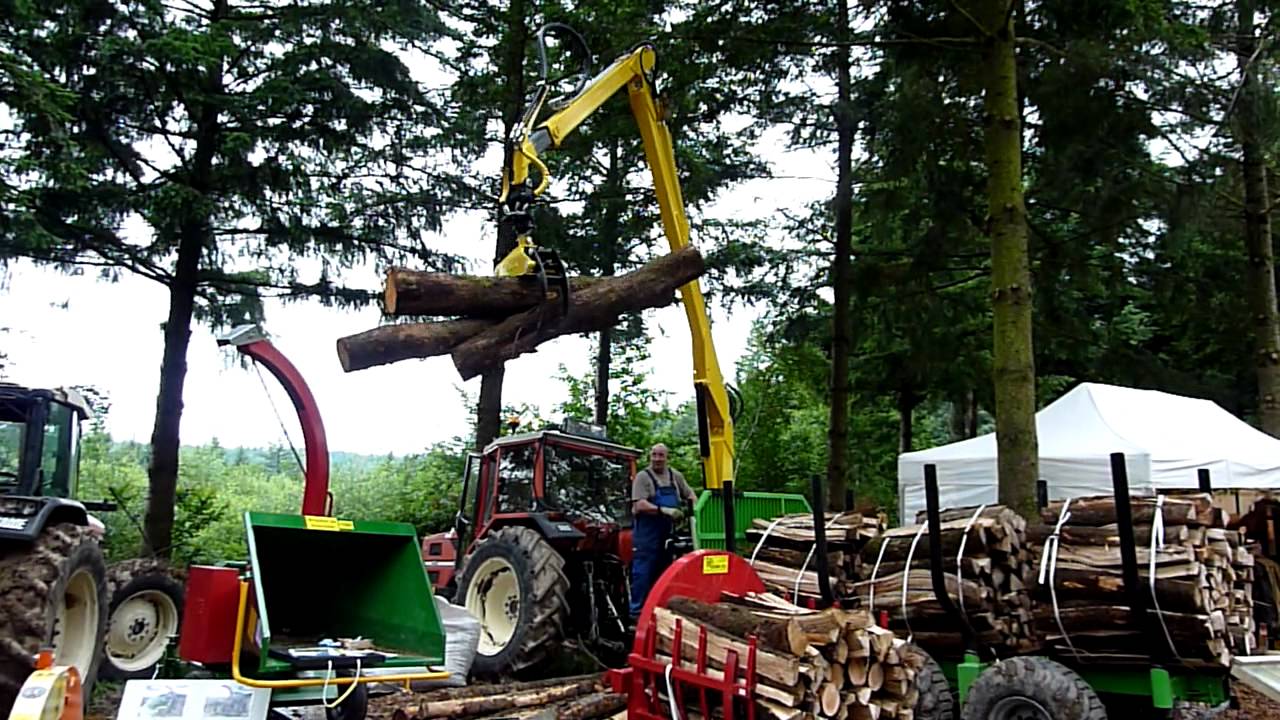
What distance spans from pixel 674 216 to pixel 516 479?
3.37 m

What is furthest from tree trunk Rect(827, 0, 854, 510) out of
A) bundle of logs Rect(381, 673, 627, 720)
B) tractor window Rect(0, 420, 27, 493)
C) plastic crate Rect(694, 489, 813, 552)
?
tractor window Rect(0, 420, 27, 493)

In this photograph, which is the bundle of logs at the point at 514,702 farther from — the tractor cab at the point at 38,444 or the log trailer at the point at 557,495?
the tractor cab at the point at 38,444

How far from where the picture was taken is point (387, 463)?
24.7 metres

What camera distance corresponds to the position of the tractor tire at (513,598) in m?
8.80

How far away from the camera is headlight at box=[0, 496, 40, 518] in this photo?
Result: 21.9 feet

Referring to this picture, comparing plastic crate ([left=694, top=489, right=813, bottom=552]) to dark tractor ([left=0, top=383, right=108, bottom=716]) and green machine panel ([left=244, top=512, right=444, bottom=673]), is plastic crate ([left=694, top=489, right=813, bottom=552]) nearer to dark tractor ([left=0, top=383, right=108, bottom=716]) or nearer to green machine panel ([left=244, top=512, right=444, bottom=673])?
green machine panel ([left=244, top=512, right=444, bottom=673])

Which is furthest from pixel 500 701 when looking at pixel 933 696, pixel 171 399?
pixel 171 399

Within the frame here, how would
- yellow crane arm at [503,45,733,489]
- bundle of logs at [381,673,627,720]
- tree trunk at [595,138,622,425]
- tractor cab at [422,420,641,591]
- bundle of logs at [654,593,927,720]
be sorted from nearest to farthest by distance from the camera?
bundle of logs at [654,593,927,720] < bundle of logs at [381,673,627,720] < tractor cab at [422,420,641,591] < yellow crane arm at [503,45,733,489] < tree trunk at [595,138,622,425]

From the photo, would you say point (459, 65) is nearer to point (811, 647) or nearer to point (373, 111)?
point (373, 111)

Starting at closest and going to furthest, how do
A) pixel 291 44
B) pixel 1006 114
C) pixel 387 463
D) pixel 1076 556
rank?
pixel 1076 556
pixel 1006 114
pixel 291 44
pixel 387 463

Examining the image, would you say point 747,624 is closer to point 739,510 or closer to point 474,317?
point 474,317

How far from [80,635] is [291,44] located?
923 centimetres

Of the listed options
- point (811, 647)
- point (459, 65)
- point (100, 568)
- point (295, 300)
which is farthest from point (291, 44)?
point (811, 647)

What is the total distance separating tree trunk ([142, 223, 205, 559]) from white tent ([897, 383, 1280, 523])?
9713mm
